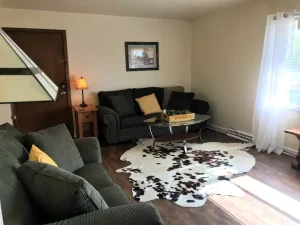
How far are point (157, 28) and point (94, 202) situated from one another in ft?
15.0

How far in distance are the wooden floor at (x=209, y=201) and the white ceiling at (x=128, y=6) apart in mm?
2330

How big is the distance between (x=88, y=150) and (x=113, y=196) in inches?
32.5

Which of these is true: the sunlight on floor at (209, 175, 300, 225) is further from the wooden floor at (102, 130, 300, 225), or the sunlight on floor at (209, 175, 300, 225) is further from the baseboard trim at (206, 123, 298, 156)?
the baseboard trim at (206, 123, 298, 156)

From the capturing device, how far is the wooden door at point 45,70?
4203 millimetres

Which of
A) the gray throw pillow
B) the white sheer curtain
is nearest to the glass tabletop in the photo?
the white sheer curtain

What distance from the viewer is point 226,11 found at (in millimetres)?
4523

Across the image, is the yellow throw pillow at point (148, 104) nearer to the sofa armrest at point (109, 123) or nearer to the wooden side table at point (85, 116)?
the sofa armrest at point (109, 123)

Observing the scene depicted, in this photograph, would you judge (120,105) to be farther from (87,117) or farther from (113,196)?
(113,196)

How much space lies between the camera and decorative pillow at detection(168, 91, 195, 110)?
4.91 metres

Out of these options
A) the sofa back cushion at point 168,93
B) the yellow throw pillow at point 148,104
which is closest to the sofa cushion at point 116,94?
the yellow throw pillow at point 148,104

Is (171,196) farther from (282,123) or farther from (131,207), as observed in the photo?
(282,123)

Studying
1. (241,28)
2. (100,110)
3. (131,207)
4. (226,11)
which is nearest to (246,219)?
(131,207)

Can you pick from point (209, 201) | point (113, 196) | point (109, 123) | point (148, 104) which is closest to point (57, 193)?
point (113, 196)

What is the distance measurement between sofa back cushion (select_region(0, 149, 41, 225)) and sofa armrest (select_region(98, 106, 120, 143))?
104 inches
